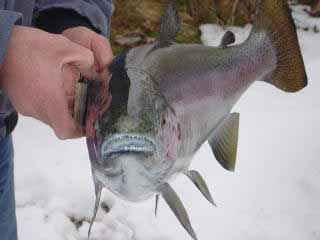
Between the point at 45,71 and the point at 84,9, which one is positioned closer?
the point at 45,71

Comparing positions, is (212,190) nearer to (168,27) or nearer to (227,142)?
(227,142)

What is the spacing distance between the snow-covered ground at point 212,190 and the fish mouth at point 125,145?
1.33 meters

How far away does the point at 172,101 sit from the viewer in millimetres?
691

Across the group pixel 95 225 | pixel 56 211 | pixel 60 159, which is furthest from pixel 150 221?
pixel 60 159

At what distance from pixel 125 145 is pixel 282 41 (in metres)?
0.49

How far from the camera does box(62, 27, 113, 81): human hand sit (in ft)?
2.52

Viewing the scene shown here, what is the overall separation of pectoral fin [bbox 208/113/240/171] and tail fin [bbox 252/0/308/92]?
5.2 inches

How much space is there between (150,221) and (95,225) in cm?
20

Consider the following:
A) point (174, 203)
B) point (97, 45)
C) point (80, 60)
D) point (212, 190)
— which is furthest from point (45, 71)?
point (212, 190)

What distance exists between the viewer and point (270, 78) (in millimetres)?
995

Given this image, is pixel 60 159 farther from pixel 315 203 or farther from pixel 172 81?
pixel 172 81

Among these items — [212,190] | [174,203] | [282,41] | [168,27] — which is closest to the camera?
[174,203]

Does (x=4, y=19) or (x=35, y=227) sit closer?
(x=4, y=19)

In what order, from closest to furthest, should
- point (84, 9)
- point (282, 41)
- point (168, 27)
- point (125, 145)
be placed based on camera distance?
point (125, 145) → point (168, 27) → point (282, 41) → point (84, 9)
